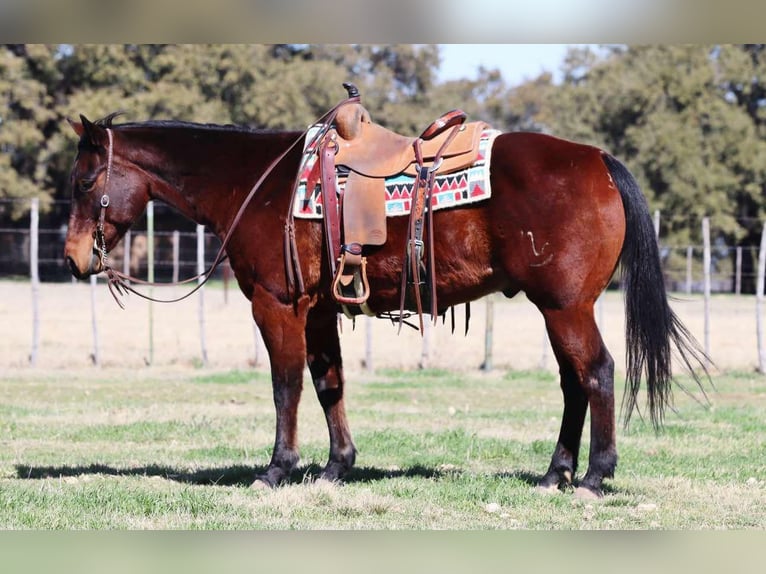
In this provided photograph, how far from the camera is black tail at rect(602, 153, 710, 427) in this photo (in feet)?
20.6

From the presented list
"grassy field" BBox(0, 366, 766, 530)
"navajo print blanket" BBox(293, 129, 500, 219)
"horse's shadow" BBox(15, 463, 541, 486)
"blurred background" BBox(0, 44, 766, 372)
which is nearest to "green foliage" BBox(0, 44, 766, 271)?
"blurred background" BBox(0, 44, 766, 372)

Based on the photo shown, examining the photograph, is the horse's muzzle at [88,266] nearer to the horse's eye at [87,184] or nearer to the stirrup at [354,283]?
the horse's eye at [87,184]

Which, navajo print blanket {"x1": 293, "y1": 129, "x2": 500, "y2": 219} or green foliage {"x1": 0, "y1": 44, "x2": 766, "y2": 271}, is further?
green foliage {"x1": 0, "y1": 44, "x2": 766, "y2": 271}

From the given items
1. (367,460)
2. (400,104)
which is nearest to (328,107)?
(400,104)

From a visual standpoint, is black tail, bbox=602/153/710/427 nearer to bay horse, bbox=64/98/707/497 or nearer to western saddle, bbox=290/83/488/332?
bay horse, bbox=64/98/707/497

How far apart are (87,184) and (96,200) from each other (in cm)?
12

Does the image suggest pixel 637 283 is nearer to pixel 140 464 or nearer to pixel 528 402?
pixel 140 464

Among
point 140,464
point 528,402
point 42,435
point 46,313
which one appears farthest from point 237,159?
point 46,313

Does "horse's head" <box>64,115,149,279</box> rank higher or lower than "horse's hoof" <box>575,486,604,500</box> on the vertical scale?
higher

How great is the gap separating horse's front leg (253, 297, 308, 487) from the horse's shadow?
181 millimetres

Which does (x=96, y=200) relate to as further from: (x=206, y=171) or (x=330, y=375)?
(x=330, y=375)


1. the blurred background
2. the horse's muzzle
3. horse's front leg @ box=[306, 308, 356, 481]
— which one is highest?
the blurred background
